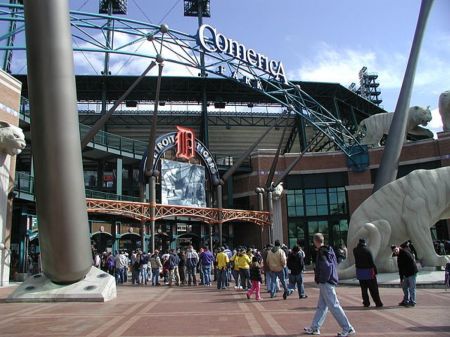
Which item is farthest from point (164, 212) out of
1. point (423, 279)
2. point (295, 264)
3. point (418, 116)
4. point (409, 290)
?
point (409, 290)

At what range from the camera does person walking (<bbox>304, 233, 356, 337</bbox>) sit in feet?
23.0

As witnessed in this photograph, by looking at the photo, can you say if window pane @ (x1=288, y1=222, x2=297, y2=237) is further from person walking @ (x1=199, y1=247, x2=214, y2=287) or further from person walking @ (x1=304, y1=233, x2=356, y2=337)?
person walking @ (x1=304, y1=233, x2=356, y2=337)

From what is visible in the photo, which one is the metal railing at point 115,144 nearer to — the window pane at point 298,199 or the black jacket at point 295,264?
the window pane at point 298,199

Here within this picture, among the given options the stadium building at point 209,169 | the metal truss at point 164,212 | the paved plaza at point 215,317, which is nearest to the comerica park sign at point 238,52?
the stadium building at point 209,169

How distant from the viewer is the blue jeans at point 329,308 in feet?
23.0

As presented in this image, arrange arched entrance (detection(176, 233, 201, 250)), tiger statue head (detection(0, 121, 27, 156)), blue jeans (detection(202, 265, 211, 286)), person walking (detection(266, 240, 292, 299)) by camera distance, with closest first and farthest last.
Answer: person walking (detection(266, 240, 292, 299)) < blue jeans (detection(202, 265, 211, 286)) < tiger statue head (detection(0, 121, 27, 156)) < arched entrance (detection(176, 233, 201, 250))

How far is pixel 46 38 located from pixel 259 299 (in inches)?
345

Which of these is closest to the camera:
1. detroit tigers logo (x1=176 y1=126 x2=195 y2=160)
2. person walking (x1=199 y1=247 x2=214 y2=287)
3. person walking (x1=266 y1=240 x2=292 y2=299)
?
person walking (x1=266 y1=240 x2=292 y2=299)

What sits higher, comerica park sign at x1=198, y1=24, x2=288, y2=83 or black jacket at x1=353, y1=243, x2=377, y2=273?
comerica park sign at x1=198, y1=24, x2=288, y2=83

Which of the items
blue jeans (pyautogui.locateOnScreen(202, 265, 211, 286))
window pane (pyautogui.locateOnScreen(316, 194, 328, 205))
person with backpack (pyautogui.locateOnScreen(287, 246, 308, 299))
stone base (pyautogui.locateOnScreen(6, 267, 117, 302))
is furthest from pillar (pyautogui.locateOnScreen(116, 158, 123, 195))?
person with backpack (pyautogui.locateOnScreen(287, 246, 308, 299))

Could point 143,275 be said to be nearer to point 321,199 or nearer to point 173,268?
point 173,268

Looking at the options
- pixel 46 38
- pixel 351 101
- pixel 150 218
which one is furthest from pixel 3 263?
pixel 351 101

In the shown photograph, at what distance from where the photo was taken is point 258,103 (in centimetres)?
5322

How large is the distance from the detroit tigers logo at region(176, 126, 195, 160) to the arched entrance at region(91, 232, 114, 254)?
9.05 metres
